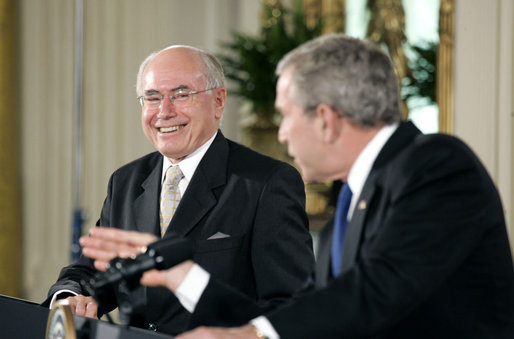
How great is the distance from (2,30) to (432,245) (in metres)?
5.59

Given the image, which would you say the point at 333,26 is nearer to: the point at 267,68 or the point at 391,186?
the point at 267,68

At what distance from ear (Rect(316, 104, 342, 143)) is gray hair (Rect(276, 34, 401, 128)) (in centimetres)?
1

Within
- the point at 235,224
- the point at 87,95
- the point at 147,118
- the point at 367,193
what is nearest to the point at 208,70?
the point at 147,118

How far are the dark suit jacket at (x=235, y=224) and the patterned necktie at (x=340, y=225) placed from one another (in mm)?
561

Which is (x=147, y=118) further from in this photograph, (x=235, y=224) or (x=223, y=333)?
(x=223, y=333)

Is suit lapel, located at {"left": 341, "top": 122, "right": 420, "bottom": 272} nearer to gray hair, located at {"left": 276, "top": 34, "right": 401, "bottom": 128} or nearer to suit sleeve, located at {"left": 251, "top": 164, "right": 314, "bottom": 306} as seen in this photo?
gray hair, located at {"left": 276, "top": 34, "right": 401, "bottom": 128}

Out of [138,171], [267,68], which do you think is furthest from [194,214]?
[267,68]

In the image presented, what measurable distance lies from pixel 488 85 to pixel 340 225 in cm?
322

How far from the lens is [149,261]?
175cm

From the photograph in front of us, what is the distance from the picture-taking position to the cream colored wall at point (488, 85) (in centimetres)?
479

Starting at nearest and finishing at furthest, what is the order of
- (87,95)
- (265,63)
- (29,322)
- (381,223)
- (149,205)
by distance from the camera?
(381,223) < (29,322) < (149,205) < (265,63) < (87,95)

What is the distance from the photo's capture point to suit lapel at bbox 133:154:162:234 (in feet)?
9.20

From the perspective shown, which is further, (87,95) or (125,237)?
(87,95)

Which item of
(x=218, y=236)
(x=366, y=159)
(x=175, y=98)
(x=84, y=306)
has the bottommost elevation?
(x=84, y=306)
